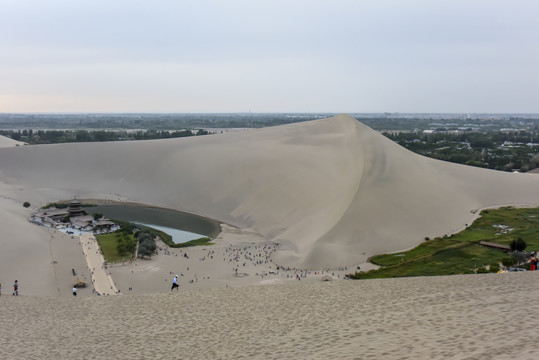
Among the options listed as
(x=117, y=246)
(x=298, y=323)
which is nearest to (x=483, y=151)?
(x=117, y=246)

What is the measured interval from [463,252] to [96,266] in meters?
18.4

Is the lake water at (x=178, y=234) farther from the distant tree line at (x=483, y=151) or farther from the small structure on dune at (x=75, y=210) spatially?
the distant tree line at (x=483, y=151)

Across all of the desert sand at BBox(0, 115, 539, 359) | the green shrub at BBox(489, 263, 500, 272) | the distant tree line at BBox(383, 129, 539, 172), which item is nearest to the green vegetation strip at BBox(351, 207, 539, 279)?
the green shrub at BBox(489, 263, 500, 272)

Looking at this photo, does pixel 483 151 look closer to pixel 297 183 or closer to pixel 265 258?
pixel 297 183

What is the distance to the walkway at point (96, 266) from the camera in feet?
64.2

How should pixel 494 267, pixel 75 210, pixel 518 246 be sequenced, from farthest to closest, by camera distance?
pixel 75 210, pixel 518 246, pixel 494 267

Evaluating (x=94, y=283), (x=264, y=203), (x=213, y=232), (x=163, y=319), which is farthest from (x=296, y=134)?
(x=163, y=319)

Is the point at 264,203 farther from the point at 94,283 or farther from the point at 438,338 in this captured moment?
the point at 438,338

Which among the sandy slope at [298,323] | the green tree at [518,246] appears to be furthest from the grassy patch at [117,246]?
the green tree at [518,246]

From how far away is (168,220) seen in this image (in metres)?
34.7

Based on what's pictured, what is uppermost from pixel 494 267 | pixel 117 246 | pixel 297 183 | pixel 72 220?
pixel 297 183

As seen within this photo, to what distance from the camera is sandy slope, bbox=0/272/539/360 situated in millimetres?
7215

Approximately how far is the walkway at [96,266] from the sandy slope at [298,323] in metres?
6.71

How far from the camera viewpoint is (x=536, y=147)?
74125 mm
